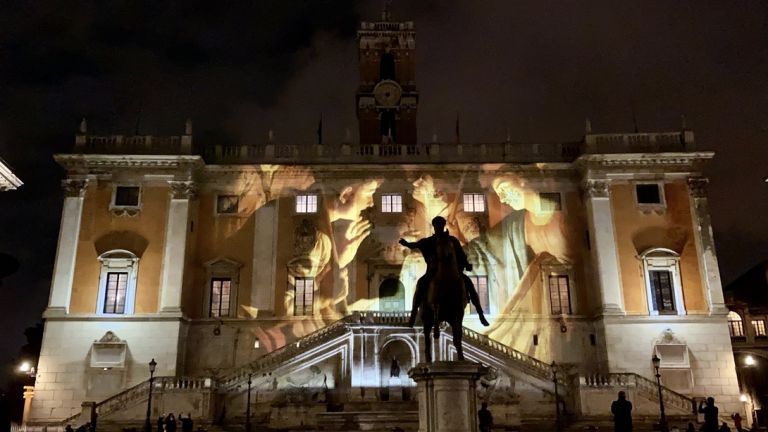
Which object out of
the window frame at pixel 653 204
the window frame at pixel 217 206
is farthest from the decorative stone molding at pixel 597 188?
the window frame at pixel 217 206

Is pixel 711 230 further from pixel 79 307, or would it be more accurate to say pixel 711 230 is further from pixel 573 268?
pixel 79 307

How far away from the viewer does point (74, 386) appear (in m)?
34.4

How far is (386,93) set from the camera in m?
49.4

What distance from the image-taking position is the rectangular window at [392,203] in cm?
3891

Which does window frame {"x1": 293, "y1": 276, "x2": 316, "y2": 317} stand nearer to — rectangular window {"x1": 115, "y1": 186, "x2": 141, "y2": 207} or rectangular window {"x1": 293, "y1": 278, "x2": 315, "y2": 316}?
rectangular window {"x1": 293, "y1": 278, "x2": 315, "y2": 316}

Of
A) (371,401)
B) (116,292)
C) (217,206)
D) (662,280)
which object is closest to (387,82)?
(217,206)

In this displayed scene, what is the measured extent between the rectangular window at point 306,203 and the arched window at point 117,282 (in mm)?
9374

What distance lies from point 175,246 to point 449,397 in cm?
2670

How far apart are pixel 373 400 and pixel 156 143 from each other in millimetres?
19429

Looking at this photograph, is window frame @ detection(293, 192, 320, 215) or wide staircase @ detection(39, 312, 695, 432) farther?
window frame @ detection(293, 192, 320, 215)

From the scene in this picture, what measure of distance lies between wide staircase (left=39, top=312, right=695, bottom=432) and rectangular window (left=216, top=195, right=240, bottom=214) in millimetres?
9630

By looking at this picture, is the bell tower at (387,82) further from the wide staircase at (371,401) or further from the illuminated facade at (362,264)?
the wide staircase at (371,401)

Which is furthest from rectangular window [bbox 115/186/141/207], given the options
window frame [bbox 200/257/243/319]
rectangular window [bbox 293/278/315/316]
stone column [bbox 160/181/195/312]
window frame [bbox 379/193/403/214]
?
window frame [bbox 379/193/403/214]

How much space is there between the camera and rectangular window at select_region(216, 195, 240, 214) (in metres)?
38.9
